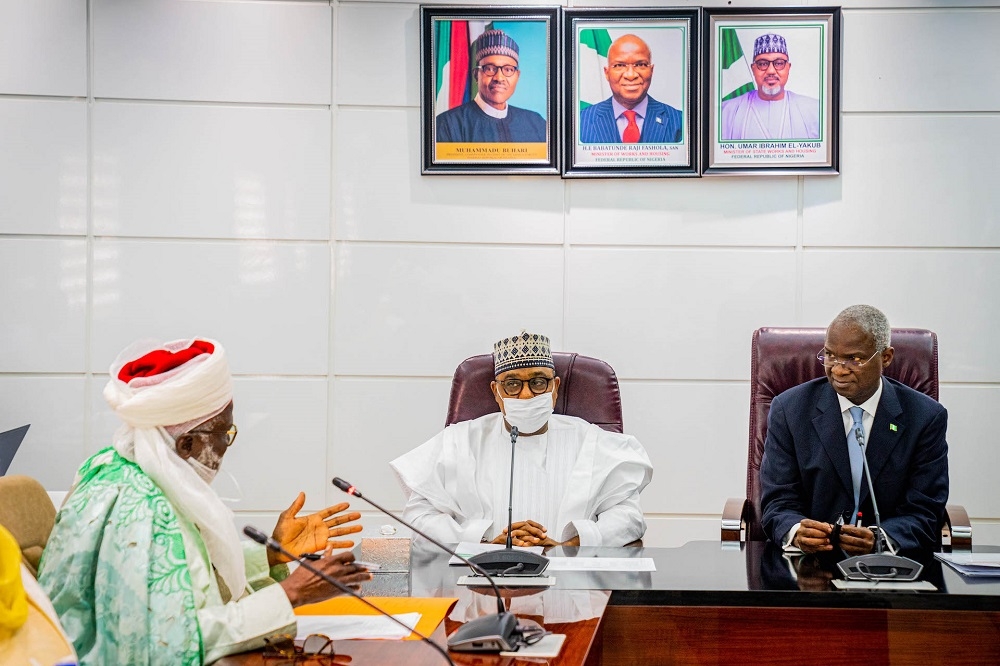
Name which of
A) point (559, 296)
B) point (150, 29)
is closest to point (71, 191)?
point (150, 29)

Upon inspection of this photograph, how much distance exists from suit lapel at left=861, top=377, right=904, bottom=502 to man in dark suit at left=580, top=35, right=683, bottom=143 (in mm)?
1642

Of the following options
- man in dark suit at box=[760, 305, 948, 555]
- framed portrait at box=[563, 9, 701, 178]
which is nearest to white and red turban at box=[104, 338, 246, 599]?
man in dark suit at box=[760, 305, 948, 555]

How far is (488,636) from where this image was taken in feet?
5.54

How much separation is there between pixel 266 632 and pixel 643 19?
Answer: 3142 millimetres

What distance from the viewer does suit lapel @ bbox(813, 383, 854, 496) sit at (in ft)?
9.30

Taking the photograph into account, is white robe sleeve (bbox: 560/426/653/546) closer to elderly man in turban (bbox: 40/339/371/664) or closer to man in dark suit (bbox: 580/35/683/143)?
elderly man in turban (bbox: 40/339/371/664)

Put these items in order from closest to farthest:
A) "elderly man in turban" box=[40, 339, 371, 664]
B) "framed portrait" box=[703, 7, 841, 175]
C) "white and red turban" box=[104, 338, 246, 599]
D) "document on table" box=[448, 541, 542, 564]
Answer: "elderly man in turban" box=[40, 339, 371, 664] → "white and red turban" box=[104, 338, 246, 599] → "document on table" box=[448, 541, 542, 564] → "framed portrait" box=[703, 7, 841, 175]

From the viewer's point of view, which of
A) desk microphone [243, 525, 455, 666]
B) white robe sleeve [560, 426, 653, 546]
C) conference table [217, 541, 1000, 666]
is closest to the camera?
desk microphone [243, 525, 455, 666]

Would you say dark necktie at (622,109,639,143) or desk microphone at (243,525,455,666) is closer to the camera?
desk microphone at (243,525,455,666)

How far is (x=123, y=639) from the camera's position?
1610 millimetres

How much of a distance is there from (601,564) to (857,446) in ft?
3.11

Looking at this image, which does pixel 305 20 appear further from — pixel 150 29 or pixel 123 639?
pixel 123 639

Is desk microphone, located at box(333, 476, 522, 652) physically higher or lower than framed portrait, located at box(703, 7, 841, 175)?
lower

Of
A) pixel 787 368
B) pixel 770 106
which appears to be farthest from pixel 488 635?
pixel 770 106
